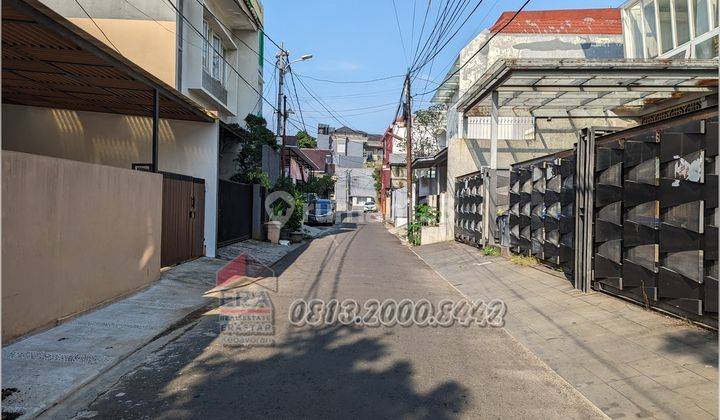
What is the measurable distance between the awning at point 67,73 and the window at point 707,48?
525 inches

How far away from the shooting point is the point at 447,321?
26.5 ft

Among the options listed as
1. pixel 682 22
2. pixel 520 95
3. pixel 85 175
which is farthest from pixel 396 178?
pixel 85 175

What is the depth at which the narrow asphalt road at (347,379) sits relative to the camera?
176 inches

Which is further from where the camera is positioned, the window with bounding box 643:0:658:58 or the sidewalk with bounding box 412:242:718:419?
the window with bounding box 643:0:658:58

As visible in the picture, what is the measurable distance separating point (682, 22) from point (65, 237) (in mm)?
16401

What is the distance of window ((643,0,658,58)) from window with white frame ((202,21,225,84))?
14.2 meters

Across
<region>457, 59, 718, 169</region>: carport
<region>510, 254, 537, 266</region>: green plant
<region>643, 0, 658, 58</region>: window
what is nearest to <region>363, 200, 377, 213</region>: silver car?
<region>457, 59, 718, 169</region>: carport

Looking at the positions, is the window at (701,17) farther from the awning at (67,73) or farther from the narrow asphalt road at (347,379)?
the awning at (67,73)

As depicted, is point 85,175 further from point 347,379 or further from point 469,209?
point 469,209

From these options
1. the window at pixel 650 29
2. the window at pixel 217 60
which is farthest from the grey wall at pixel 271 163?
the window at pixel 650 29

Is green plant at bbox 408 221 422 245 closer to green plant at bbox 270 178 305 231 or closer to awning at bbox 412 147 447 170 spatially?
awning at bbox 412 147 447 170

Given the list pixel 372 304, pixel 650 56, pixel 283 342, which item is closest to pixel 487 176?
pixel 650 56

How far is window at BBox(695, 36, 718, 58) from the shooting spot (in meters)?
14.0

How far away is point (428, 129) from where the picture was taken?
37469 mm
